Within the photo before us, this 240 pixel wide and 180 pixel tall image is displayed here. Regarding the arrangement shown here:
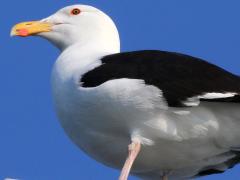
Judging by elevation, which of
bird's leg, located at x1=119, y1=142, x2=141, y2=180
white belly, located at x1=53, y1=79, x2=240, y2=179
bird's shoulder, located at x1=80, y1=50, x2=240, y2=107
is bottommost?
bird's leg, located at x1=119, y1=142, x2=141, y2=180

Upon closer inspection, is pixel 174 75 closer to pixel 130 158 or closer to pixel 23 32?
pixel 130 158

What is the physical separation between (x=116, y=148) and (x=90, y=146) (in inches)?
12.5

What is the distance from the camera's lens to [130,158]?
11.0 metres

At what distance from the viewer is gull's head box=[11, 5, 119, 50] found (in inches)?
495

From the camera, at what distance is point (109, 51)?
12297 millimetres

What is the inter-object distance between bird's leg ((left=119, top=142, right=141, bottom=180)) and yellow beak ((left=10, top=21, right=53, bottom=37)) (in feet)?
8.45

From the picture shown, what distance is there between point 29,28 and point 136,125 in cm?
262

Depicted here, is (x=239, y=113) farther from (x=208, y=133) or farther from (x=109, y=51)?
(x=109, y=51)

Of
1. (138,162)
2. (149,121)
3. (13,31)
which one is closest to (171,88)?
(149,121)

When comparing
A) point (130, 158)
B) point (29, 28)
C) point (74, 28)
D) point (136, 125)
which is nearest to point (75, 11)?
point (74, 28)

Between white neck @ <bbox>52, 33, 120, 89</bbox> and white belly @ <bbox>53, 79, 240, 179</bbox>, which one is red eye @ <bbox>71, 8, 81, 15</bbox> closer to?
white neck @ <bbox>52, 33, 120, 89</bbox>

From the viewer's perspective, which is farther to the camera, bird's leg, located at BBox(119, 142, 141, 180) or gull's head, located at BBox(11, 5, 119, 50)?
gull's head, located at BBox(11, 5, 119, 50)

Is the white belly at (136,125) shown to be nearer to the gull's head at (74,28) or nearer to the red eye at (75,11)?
the gull's head at (74,28)

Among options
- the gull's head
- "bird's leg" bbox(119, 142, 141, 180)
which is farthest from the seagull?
the gull's head
